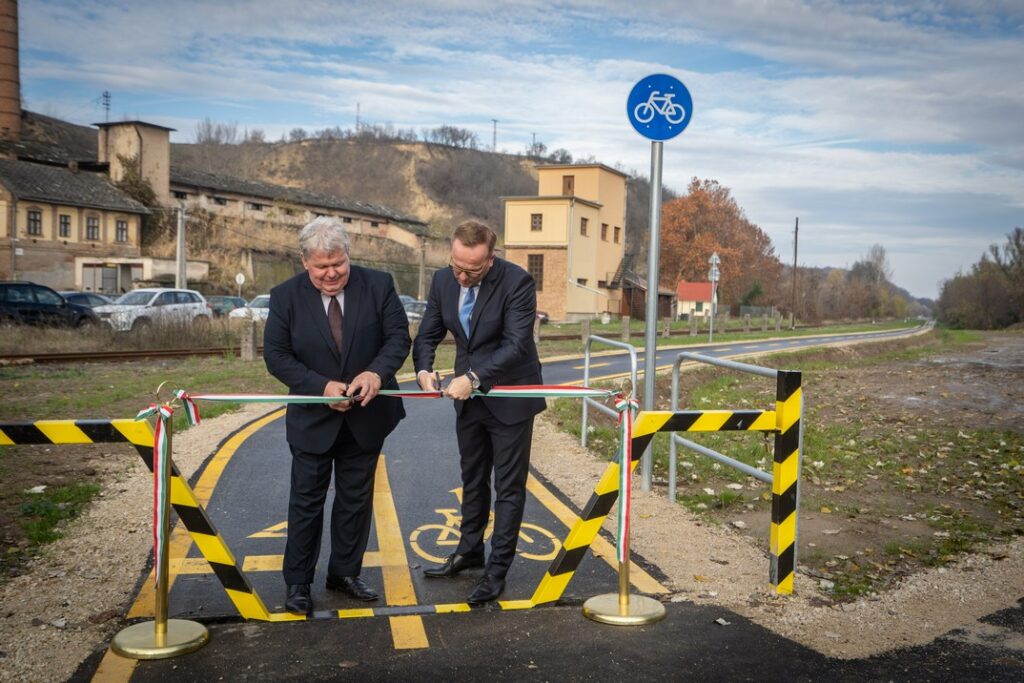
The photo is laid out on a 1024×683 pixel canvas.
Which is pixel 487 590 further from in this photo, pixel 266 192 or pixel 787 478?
pixel 266 192

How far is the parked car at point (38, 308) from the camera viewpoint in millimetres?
24438

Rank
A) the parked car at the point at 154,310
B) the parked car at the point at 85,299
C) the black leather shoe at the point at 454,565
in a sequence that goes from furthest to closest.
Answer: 1. the parked car at the point at 85,299
2. the parked car at the point at 154,310
3. the black leather shoe at the point at 454,565

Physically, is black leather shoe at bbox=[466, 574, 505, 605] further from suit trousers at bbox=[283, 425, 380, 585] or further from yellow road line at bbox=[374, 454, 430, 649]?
suit trousers at bbox=[283, 425, 380, 585]

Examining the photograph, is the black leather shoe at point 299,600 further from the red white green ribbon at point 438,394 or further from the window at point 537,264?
the window at point 537,264

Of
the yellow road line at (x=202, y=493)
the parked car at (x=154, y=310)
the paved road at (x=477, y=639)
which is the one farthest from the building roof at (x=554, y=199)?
the paved road at (x=477, y=639)

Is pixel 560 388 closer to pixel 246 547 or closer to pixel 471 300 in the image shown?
pixel 471 300

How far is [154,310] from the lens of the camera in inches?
1071

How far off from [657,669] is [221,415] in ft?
29.8

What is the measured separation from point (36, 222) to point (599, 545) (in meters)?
53.3

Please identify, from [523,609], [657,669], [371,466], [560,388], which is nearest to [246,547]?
[371,466]

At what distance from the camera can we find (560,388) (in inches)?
198

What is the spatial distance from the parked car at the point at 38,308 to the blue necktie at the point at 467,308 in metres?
22.2

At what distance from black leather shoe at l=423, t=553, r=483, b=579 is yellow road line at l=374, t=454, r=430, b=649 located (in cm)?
14

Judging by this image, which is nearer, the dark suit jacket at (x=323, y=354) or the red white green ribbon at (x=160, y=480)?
the red white green ribbon at (x=160, y=480)
